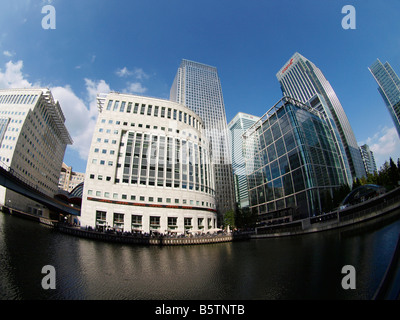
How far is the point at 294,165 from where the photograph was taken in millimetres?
79688

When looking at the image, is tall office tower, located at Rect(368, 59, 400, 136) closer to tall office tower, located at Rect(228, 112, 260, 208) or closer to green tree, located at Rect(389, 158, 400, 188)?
tall office tower, located at Rect(228, 112, 260, 208)

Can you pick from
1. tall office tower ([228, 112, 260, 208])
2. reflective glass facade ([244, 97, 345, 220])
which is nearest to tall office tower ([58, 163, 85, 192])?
tall office tower ([228, 112, 260, 208])

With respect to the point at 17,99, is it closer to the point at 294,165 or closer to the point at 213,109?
the point at 213,109

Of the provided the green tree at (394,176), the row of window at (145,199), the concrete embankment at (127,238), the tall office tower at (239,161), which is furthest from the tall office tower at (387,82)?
the concrete embankment at (127,238)

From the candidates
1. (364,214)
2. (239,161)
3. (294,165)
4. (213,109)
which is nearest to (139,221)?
(364,214)

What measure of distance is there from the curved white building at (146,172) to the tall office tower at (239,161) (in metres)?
65.7

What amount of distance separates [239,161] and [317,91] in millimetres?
106244

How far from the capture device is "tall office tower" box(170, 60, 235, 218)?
443 feet

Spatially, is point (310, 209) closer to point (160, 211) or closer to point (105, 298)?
point (160, 211)

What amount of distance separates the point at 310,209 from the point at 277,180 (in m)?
21.5
